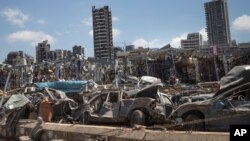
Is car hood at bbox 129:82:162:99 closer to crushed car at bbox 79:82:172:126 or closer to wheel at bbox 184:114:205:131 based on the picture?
crushed car at bbox 79:82:172:126

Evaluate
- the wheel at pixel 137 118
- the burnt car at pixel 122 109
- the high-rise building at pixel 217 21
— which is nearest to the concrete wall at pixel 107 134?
the burnt car at pixel 122 109

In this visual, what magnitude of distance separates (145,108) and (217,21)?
395 feet

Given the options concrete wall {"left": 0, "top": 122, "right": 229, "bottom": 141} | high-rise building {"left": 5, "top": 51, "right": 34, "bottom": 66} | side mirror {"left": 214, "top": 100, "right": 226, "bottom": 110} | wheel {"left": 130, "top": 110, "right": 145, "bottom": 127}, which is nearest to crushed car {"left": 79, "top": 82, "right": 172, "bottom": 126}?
wheel {"left": 130, "top": 110, "right": 145, "bottom": 127}

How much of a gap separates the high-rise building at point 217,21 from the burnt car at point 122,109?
366 ft

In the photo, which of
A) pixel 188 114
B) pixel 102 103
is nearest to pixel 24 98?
pixel 102 103

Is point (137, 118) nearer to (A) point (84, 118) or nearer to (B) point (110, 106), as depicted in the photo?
(B) point (110, 106)

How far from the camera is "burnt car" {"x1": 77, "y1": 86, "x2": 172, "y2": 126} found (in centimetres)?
1405

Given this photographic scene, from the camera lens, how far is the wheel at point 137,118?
45.8ft

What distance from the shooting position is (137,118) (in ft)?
46.1

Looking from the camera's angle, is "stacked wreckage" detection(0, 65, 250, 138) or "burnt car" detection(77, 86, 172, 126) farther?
"burnt car" detection(77, 86, 172, 126)

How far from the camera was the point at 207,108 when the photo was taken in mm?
11492

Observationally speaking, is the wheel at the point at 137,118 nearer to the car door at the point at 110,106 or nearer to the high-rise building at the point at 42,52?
the car door at the point at 110,106

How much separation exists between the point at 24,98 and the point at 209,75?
3267cm

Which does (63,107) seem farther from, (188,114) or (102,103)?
(188,114)
